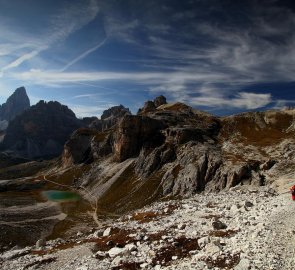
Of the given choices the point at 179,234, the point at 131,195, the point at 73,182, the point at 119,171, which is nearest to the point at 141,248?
the point at 179,234

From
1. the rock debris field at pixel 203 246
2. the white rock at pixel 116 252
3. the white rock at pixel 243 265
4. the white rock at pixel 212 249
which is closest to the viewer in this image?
the white rock at pixel 243 265

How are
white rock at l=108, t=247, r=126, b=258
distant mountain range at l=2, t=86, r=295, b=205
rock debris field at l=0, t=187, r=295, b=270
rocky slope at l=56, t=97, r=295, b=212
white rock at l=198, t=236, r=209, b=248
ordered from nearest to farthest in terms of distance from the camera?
rock debris field at l=0, t=187, r=295, b=270
white rock at l=198, t=236, r=209, b=248
white rock at l=108, t=247, r=126, b=258
rocky slope at l=56, t=97, r=295, b=212
distant mountain range at l=2, t=86, r=295, b=205

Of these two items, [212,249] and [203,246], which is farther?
[203,246]

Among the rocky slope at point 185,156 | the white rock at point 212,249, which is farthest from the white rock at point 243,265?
the rocky slope at point 185,156

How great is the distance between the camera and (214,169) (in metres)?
101

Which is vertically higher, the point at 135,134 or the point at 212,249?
the point at 135,134

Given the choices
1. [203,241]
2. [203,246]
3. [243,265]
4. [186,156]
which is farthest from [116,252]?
[186,156]

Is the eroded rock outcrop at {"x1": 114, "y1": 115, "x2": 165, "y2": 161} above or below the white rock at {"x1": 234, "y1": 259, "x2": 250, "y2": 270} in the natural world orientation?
above

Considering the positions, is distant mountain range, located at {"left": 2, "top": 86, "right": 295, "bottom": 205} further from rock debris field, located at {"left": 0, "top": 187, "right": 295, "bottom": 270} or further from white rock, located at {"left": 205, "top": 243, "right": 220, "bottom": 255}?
white rock, located at {"left": 205, "top": 243, "right": 220, "bottom": 255}

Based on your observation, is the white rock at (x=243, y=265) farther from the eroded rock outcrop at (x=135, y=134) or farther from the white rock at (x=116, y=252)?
the eroded rock outcrop at (x=135, y=134)

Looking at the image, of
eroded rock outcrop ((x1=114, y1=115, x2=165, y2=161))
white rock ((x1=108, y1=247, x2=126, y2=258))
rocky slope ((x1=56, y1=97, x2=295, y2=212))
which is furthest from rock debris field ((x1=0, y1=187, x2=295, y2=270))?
eroded rock outcrop ((x1=114, y1=115, x2=165, y2=161))

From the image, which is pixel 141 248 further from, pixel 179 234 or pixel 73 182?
pixel 73 182

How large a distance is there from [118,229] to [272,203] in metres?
25.0

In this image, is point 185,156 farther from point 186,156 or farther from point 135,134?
point 135,134
